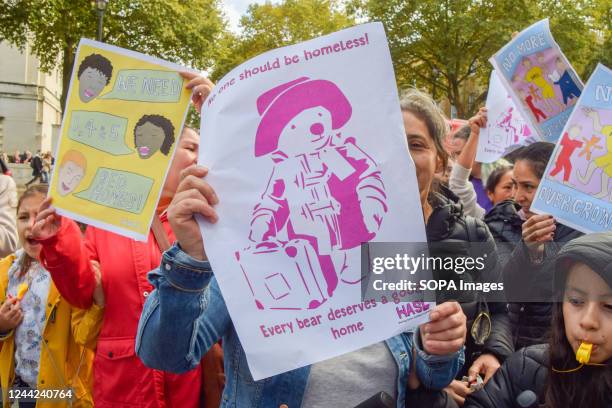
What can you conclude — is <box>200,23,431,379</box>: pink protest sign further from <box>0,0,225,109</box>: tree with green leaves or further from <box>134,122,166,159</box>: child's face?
<box>0,0,225,109</box>: tree with green leaves

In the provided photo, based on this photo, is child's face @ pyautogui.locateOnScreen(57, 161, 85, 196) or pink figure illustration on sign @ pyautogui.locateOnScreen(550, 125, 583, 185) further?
pink figure illustration on sign @ pyautogui.locateOnScreen(550, 125, 583, 185)

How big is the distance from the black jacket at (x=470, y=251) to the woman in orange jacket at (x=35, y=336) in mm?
1581

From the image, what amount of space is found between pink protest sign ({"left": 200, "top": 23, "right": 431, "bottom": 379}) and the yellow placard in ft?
2.04

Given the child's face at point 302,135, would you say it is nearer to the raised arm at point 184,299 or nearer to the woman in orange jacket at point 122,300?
the raised arm at point 184,299

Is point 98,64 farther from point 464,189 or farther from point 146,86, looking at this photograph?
point 464,189

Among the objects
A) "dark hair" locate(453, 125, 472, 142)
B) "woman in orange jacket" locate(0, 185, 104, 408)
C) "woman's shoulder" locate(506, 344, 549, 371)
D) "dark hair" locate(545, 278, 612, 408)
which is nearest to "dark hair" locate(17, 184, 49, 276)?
"woman in orange jacket" locate(0, 185, 104, 408)

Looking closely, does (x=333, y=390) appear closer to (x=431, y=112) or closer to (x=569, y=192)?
(x=431, y=112)

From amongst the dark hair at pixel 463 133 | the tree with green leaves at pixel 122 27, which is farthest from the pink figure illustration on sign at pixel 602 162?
the tree with green leaves at pixel 122 27

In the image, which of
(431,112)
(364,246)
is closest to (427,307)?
(364,246)

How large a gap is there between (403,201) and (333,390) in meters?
0.52

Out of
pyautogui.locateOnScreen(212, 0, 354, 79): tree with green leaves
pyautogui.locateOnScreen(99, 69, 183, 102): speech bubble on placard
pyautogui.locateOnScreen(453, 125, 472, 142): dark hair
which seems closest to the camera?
pyautogui.locateOnScreen(99, 69, 183, 102): speech bubble on placard

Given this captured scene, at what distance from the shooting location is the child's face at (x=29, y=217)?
3.18 m

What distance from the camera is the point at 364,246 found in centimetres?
149

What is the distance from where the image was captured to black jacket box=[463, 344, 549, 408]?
188cm
